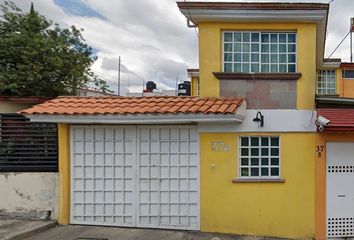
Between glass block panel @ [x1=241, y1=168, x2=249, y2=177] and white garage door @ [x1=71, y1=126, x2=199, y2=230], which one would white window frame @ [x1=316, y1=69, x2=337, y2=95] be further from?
white garage door @ [x1=71, y1=126, x2=199, y2=230]

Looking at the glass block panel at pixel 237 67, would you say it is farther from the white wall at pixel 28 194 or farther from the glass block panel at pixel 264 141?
the white wall at pixel 28 194

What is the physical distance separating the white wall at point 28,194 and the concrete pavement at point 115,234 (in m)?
0.67

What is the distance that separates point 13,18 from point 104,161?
27.9ft

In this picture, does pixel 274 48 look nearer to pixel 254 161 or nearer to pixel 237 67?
pixel 237 67

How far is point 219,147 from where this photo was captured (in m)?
7.66

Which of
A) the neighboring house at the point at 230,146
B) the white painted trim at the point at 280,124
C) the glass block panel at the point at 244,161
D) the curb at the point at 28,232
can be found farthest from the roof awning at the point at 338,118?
the curb at the point at 28,232

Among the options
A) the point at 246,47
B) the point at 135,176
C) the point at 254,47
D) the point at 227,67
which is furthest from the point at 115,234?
the point at 254,47

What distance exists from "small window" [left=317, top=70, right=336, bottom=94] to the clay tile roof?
45.0 ft

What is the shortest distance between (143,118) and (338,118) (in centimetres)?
433

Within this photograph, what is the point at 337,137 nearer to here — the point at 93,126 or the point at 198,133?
the point at 198,133

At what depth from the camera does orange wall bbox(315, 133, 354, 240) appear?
24.6 ft

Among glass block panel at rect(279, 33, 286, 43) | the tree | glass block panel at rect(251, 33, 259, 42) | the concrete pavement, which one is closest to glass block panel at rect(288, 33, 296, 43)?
glass block panel at rect(279, 33, 286, 43)

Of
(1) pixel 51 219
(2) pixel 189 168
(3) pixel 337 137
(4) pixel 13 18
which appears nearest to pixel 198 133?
(2) pixel 189 168

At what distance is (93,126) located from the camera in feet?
26.1
